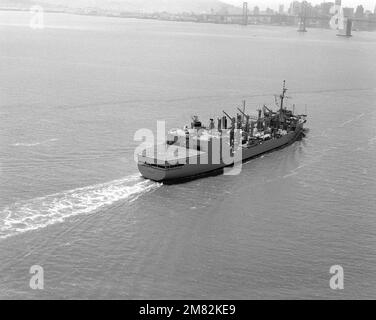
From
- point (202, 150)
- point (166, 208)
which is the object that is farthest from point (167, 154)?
point (166, 208)

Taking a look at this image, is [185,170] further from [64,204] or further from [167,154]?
[64,204]

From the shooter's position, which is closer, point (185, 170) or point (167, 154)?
point (185, 170)

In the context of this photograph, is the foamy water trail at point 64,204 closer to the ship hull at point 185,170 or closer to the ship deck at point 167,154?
the ship hull at point 185,170

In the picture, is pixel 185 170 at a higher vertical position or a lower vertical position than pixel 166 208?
higher

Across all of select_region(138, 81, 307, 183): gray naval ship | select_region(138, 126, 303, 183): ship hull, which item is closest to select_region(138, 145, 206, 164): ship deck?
select_region(138, 81, 307, 183): gray naval ship

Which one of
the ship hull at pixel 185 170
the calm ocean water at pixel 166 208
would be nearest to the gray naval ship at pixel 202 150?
the ship hull at pixel 185 170

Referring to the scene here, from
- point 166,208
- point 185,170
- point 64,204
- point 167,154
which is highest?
point 167,154
